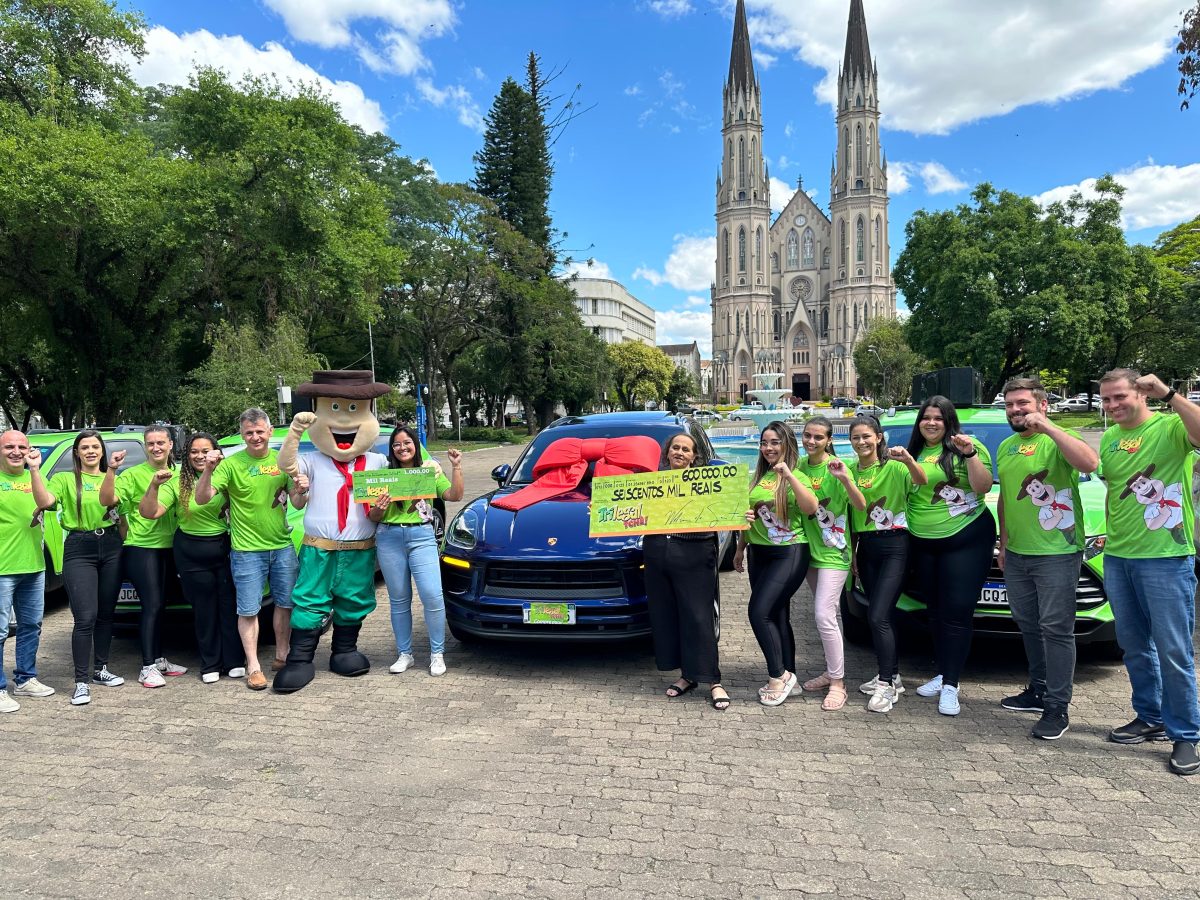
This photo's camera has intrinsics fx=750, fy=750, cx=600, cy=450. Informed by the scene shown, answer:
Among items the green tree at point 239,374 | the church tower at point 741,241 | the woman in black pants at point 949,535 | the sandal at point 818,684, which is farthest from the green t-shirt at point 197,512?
the church tower at point 741,241

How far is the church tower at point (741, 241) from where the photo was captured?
117m

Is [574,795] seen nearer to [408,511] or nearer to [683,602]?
[683,602]

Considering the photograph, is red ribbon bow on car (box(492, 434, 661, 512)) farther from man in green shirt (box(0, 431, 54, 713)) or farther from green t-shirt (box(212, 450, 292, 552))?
man in green shirt (box(0, 431, 54, 713))

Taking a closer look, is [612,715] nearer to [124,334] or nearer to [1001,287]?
[124,334]

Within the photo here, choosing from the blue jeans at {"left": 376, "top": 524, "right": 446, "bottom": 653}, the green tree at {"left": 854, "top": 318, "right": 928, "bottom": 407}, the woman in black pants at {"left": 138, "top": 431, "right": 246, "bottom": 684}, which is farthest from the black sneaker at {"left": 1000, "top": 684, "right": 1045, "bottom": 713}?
the green tree at {"left": 854, "top": 318, "right": 928, "bottom": 407}

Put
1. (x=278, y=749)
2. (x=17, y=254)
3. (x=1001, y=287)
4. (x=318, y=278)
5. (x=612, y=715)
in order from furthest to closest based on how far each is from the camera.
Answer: (x=1001, y=287)
(x=318, y=278)
(x=17, y=254)
(x=612, y=715)
(x=278, y=749)

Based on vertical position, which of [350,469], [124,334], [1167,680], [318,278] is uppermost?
[318,278]

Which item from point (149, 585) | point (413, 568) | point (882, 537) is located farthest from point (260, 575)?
point (882, 537)

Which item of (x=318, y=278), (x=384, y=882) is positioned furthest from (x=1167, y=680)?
(x=318, y=278)

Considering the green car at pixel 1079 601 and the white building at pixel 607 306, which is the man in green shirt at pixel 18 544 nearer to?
the green car at pixel 1079 601

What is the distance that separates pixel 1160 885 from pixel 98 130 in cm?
2797

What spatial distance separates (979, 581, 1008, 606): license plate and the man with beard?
56 centimetres

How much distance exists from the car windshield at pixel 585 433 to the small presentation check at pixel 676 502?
1876 millimetres

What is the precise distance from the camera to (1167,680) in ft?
12.5
